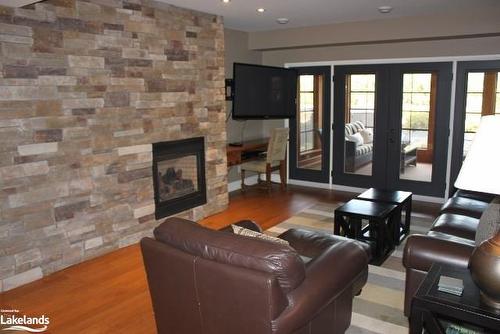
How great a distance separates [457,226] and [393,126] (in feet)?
10.4

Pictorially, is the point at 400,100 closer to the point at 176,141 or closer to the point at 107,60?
the point at 176,141

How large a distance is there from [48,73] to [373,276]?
3.31 m

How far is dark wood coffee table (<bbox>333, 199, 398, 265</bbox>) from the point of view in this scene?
12.8ft

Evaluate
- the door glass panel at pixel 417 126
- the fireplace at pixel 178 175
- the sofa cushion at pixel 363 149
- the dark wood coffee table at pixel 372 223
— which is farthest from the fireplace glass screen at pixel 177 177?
the door glass panel at pixel 417 126

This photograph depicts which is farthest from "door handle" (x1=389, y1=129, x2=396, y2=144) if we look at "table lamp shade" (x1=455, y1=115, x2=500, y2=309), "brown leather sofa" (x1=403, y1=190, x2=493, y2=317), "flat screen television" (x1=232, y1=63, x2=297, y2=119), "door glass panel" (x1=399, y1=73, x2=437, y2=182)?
"table lamp shade" (x1=455, y1=115, x2=500, y2=309)

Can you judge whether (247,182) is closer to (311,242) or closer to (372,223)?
(372,223)

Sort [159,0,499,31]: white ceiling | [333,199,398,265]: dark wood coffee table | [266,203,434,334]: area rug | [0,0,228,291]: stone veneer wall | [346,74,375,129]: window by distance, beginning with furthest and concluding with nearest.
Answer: [346,74,375,129]: window, [159,0,499,31]: white ceiling, [333,199,398,265]: dark wood coffee table, [0,0,228,291]: stone veneer wall, [266,203,434,334]: area rug

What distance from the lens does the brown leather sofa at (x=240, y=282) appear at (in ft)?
6.25

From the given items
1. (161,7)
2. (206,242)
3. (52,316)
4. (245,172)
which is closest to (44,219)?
(52,316)

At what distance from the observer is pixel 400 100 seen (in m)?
6.11

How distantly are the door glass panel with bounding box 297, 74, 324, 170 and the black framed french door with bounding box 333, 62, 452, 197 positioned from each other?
12.3 inches

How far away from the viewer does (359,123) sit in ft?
21.5

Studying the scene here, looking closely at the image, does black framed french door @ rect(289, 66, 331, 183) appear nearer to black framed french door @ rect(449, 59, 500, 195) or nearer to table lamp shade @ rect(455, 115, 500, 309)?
black framed french door @ rect(449, 59, 500, 195)

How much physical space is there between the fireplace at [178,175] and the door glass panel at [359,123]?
2.59 metres
